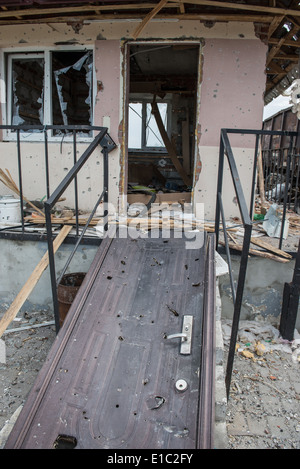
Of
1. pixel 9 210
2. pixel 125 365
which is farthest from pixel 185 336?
pixel 9 210

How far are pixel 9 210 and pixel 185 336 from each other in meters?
2.76

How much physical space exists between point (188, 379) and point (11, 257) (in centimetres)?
247

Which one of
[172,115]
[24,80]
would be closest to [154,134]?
[172,115]

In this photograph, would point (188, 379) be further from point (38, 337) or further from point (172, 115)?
point (172, 115)

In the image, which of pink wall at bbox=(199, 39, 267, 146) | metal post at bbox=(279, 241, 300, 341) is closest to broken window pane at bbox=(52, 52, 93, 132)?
pink wall at bbox=(199, 39, 267, 146)

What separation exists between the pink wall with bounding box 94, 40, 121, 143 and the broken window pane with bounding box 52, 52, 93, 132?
0.23 metres

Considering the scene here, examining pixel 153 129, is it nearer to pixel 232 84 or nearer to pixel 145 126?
pixel 145 126

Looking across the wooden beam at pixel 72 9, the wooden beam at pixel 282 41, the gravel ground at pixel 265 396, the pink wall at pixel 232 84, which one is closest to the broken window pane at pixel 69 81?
the wooden beam at pixel 72 9

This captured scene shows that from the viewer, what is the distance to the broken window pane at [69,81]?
4680 mm

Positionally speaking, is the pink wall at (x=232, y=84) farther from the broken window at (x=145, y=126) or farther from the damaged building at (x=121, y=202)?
the broken window at (x=145, y=126)

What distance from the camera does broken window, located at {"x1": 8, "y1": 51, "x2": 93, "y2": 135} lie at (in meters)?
4.70

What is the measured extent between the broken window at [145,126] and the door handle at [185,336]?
7377mm

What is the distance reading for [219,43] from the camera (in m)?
4.18

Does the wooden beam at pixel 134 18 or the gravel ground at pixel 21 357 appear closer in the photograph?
the gravel ground at pixel 21 357
